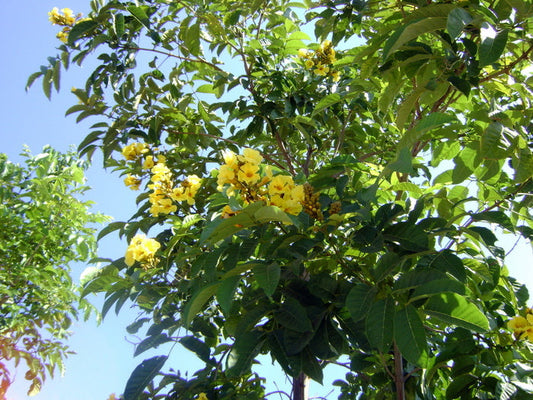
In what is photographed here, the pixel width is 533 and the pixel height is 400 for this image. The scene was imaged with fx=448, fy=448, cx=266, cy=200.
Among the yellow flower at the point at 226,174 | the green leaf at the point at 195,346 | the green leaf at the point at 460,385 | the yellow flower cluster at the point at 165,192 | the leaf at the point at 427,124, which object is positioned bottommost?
the green leaf at the point at 460,385

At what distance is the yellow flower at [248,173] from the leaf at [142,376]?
50 cm

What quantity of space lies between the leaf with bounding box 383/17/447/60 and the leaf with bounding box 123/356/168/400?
37.7 inches

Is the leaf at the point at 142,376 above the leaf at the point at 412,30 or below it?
below

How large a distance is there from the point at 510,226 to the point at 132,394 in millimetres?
1016

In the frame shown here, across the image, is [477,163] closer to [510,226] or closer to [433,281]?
[510,226]

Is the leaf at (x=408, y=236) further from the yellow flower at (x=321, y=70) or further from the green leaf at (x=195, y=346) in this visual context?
the yellow flower at (x=321, y=70)

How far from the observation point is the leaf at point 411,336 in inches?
34.1

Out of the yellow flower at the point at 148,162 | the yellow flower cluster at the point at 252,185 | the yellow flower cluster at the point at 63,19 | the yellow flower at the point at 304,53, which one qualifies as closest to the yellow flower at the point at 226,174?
the yellow flower cluster at the point at 252,185

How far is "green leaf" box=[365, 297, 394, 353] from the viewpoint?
0.94 meters

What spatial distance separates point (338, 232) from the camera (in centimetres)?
114

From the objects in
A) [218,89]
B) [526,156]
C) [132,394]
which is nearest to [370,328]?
[132,394]

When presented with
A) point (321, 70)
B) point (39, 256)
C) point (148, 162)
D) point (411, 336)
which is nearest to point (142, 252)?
point (148, 162)

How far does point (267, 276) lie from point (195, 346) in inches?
17.8

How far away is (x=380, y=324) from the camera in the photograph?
0.96m
